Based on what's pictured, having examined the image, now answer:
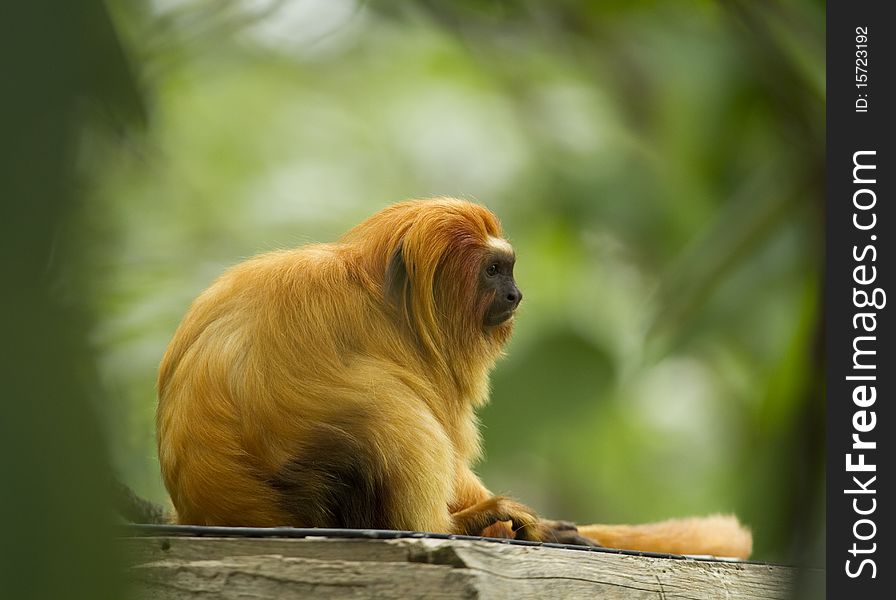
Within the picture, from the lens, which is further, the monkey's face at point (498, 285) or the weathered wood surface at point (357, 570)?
the monkey's face at point (498, 285)

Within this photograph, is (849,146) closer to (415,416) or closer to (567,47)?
(415,416)

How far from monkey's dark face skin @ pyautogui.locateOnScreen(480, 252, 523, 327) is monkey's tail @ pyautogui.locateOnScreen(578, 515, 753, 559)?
2.98 ft

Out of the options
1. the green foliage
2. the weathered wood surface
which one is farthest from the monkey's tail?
the weathered wood surface

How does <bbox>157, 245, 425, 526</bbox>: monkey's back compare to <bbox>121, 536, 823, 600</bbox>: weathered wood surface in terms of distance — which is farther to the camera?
<bbox>157, 245, 425, 526</bbox>: monkey's back

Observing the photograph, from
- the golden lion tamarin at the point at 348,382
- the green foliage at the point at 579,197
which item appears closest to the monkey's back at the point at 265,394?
the golden lion tamarin at the point at 348,382

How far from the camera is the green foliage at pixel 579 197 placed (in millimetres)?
2865

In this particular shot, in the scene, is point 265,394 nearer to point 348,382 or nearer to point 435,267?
point 348,382

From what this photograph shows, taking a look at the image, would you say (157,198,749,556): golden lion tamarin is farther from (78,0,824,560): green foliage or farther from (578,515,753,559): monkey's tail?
(578,515,753,559): monkey's tail

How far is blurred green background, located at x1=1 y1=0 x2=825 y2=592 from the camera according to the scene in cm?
279

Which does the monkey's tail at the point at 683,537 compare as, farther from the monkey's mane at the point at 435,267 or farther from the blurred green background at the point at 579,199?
the monkey's mane at the point at 435,267

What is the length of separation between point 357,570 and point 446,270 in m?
0.82

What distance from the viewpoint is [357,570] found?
1.51m

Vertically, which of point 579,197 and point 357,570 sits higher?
point 579,197

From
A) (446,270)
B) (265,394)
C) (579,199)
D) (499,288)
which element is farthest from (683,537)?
(579,199)
